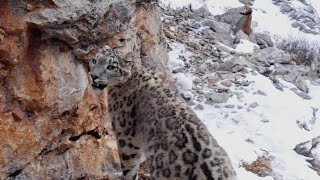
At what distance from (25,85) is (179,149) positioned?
72.3 inches

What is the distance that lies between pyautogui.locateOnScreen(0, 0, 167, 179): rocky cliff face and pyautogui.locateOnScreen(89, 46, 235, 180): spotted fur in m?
0.25

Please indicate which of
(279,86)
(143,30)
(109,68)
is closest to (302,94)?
(279,86)

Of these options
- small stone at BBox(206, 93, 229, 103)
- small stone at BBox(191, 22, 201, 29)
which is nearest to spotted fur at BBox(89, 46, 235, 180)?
small stone at BBox(206, 93, 229, 103)

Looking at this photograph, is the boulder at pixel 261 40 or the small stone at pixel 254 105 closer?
the small stone at pixel 254 105

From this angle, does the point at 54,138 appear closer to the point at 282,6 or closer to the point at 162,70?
the point at 162,70

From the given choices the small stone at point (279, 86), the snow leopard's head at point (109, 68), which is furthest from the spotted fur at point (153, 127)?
the small stone at point (279, 86)

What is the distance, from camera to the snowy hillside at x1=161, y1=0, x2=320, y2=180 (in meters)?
9.66

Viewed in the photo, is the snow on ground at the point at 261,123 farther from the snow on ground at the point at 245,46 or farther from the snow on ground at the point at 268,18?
the snow on ground at the point at 268,18

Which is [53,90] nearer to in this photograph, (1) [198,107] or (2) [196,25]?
(1) [198,107]

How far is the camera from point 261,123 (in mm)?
10953

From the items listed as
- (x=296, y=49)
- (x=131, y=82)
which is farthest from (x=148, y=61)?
(x=296, y=49)

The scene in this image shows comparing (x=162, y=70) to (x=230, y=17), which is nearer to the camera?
(x=162, y=70)

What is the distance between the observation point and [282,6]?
28.9m

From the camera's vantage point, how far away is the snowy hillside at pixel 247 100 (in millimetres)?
9656
